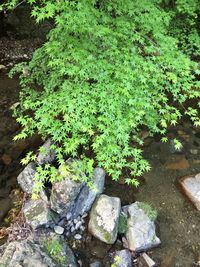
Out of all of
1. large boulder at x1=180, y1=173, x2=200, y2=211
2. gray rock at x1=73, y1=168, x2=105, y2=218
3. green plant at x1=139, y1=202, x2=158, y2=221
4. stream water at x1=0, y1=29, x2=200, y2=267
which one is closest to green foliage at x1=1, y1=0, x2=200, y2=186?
gray rock at x1=73, y1=168, x2=105, y2=218

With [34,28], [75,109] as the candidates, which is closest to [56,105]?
[75,109]

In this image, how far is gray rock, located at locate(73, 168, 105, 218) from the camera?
6.45m

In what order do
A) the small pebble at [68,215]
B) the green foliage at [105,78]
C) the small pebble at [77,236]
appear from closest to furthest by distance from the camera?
the green foliage at [105,78], the small pebble at [77,236], the small pebble at [68,215]

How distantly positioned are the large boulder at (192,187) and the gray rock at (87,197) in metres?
1.98

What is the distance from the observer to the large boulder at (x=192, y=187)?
22.7 ft

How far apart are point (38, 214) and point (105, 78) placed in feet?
9.97

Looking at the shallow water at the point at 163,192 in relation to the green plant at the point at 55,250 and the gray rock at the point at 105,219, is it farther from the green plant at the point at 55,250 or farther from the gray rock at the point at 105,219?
the green plant at the point at 55,250

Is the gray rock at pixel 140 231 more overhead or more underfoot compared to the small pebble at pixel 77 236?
more overhead

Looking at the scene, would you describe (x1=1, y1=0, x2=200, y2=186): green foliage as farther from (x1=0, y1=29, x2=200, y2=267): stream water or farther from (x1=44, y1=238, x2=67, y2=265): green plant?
(x1=44, y1=238, x2=67, y2=265): green plant

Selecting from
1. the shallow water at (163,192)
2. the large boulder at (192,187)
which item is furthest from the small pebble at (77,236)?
the large boulder at (192,187)

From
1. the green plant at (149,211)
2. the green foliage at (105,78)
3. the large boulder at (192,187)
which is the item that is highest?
the green foliage at (105,78)

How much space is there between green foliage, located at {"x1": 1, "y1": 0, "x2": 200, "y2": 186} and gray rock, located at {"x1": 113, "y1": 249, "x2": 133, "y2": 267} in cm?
136

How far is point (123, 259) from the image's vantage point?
582 centimetres

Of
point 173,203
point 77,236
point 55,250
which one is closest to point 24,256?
point 55,250
